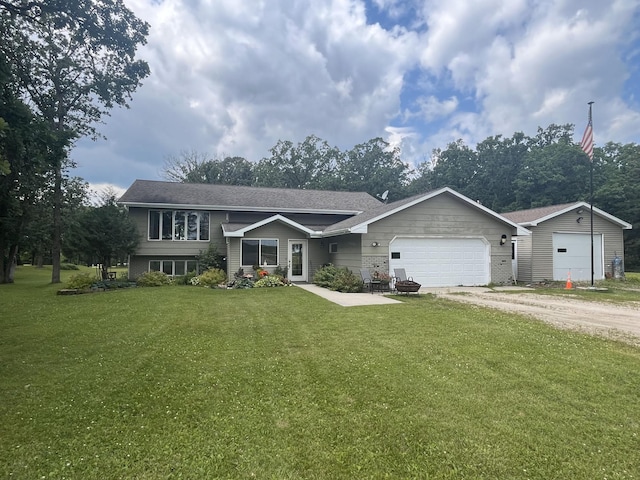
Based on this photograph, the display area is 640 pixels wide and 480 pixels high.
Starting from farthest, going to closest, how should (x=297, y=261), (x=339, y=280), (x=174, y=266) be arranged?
(x=174, y=266), (x=297, y=261), (x=339, y=280)

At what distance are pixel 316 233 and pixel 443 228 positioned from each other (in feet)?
19.9

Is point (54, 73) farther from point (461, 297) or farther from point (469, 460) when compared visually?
point (469, 460)

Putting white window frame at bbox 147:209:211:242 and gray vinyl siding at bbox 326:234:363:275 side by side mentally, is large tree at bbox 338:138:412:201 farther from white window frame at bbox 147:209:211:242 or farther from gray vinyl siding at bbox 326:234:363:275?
gray vinyl siding at bbox 326:234:363:275

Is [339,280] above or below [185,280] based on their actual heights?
above

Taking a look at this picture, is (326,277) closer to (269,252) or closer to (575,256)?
(269,252)

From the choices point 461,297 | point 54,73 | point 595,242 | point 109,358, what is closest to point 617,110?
point 595,242

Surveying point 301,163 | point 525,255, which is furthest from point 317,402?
point 301,163

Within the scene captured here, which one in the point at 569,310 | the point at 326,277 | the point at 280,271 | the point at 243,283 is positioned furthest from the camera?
the point at 280,271

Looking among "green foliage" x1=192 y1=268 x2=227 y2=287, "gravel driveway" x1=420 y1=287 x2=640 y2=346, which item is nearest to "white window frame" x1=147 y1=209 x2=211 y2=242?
"green foliage" x1=192 y1=268 x2=227 y2=287

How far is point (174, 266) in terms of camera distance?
19391 millimetres

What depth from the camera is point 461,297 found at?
41.0 feet

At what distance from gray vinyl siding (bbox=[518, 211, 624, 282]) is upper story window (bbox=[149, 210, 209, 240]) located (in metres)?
17.3

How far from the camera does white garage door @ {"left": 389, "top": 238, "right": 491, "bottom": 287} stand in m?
15.6

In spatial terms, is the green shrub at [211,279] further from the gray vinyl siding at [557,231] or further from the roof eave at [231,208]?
the gray vinyl siding at [557,231]
